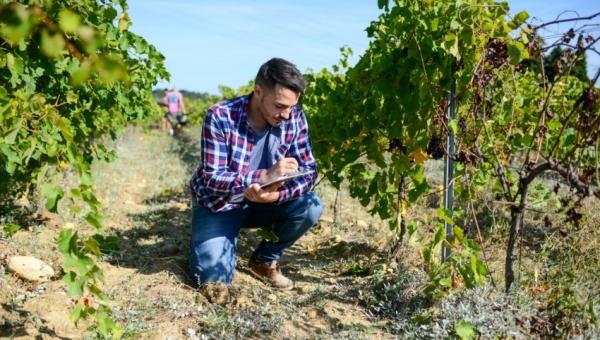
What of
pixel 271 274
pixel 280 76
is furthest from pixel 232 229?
pixel 280 76

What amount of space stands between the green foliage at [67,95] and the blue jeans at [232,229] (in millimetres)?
545

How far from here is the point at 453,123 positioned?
94.7 inches

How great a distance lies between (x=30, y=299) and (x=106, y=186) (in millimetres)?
3615

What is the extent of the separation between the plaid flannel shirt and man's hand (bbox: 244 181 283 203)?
0.06 metres

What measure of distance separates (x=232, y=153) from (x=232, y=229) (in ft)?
1.35

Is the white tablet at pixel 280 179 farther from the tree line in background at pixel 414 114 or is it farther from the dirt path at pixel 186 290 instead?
the dirt path at pixel 186 290

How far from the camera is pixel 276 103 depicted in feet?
9.18

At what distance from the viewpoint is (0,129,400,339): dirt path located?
2.33 m

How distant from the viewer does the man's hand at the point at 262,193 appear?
2.69 meters

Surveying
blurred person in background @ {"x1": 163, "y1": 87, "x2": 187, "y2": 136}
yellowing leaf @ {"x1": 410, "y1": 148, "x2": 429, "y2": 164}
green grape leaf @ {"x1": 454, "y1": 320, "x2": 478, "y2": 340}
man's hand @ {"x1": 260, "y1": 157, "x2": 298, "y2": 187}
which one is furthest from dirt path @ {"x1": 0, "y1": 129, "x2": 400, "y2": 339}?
blurred person in background @ {"x1": 163, "y1": 87, "x2": 187, "y2": 136}

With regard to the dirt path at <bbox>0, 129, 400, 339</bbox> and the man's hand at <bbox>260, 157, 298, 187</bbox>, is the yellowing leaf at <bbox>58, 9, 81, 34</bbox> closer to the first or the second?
the dirt path at <bbox>0, 129, 400, 339</bbox>

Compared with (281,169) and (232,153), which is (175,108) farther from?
(281,169)

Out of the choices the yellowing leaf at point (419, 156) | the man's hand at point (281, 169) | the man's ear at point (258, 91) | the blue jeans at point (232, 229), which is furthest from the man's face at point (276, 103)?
the yellowing leaf at point (419, 156)

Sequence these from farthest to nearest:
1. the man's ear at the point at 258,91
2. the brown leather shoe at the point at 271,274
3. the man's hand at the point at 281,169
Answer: the brown leather shoe at the point at 271,274 → the man's ear at the point at 258,91 → the man's hand at the point at 281,169
